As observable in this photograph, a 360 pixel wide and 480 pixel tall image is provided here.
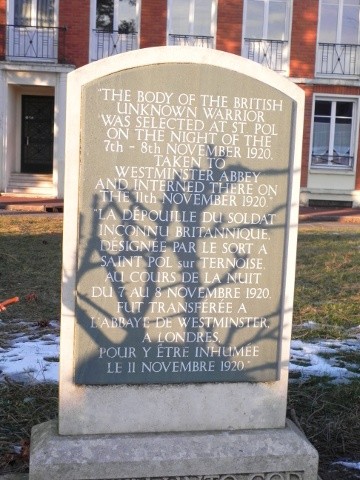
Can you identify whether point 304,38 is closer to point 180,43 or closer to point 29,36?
point 180,43

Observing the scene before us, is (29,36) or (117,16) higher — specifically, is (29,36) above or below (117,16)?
below

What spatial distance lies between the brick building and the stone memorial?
19.5 meters

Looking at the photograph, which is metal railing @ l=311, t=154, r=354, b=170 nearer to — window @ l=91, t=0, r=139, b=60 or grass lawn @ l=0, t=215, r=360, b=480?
window @ l=91, t=0, r=139, b=60

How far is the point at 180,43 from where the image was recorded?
921 inches

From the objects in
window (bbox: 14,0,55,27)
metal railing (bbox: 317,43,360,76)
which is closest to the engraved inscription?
window (bbox: 14,0,55,27)

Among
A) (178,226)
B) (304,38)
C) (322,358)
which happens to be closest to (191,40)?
(304,38)

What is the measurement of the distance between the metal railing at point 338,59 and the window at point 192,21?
375 centimetres

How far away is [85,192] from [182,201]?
0.47 m

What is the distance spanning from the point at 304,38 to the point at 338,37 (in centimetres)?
126

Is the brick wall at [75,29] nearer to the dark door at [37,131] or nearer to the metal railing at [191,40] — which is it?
the dark door at [37,131]

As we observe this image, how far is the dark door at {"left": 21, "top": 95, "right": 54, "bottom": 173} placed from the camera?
81.3 ft

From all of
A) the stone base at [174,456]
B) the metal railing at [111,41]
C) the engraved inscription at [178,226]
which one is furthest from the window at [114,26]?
the stone base at [174,456]

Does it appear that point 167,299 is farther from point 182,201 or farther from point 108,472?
point 108,472

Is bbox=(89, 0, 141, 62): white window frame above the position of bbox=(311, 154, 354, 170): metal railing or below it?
above
